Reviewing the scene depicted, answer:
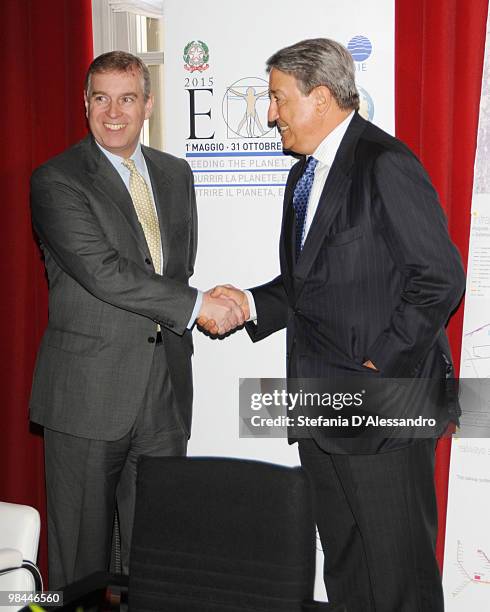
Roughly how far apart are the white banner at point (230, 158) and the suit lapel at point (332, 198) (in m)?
0.64

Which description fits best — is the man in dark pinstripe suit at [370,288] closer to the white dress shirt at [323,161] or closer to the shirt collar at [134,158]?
the white dress shirt at [323,161]

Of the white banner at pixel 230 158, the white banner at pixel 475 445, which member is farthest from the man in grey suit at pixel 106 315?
the white banner at pixel 475 445

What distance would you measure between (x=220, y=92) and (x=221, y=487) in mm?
1735

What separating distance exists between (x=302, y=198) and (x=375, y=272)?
0.39 meters

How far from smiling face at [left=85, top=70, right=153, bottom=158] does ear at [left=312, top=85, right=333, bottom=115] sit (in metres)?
0.69

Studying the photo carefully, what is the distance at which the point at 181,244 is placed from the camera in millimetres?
2975

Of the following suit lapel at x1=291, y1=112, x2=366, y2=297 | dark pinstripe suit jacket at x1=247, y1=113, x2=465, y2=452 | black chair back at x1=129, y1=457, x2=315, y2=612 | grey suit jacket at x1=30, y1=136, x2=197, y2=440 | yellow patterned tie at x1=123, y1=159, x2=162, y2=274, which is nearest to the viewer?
black chair back at x1=129, y1=457, x2=315, y2=612

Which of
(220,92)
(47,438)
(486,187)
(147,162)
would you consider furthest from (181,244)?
(486,187)

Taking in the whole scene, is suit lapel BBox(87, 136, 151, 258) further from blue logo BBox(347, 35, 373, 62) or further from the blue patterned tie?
blue logo BBox(347, 35, 373, 62)

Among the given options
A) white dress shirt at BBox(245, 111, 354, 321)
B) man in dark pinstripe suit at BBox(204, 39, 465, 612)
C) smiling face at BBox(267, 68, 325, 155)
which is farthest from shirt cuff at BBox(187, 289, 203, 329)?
smiling face at BBox(267, 68, 325, 155)

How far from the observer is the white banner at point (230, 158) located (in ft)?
10.2

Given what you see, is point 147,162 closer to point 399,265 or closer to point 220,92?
point 220,92

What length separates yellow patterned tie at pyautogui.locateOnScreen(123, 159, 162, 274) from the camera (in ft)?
9.53

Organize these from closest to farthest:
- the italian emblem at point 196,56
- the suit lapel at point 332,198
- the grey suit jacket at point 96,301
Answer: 1. the suit lapel at point 332,198
2. the grey suit jacket at point 96,301
3. the italian emblem at point 196,56
